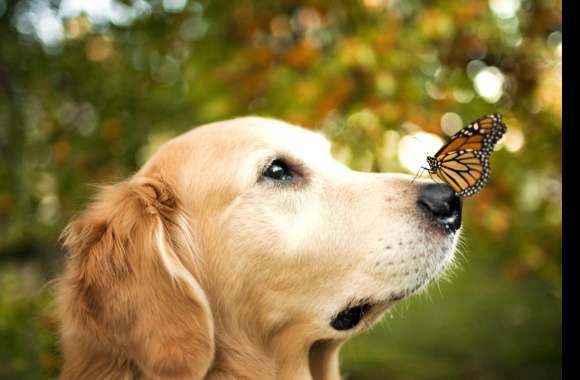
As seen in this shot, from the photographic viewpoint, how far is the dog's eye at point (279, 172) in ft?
8.36

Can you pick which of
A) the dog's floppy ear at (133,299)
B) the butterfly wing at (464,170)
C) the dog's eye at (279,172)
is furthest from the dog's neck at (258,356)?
the butterfly wing at (464,170)

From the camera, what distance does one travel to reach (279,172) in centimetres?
257

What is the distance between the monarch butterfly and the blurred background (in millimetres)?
1186

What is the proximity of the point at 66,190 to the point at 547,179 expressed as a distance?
425 cm

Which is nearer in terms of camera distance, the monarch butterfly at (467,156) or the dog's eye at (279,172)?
the monarch butterfly at (467,156)

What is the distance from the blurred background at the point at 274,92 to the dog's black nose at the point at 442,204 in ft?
3.86

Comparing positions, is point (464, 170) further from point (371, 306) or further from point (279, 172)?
point (279, 172)

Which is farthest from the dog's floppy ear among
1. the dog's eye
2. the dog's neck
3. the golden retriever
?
the dog's eye

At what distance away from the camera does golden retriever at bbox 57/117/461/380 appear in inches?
87.7

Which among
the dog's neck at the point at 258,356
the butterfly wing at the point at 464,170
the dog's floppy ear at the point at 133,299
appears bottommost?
the dog's neck at the point at 258,356

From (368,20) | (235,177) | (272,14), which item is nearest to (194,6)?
(272,14)

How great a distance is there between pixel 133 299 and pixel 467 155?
1.47 metres

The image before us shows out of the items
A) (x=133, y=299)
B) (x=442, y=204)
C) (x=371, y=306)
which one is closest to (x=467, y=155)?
(x=442, y=204)

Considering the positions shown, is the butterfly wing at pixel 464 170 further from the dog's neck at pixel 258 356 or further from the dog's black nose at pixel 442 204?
the dog's neck at pixel 258 356
